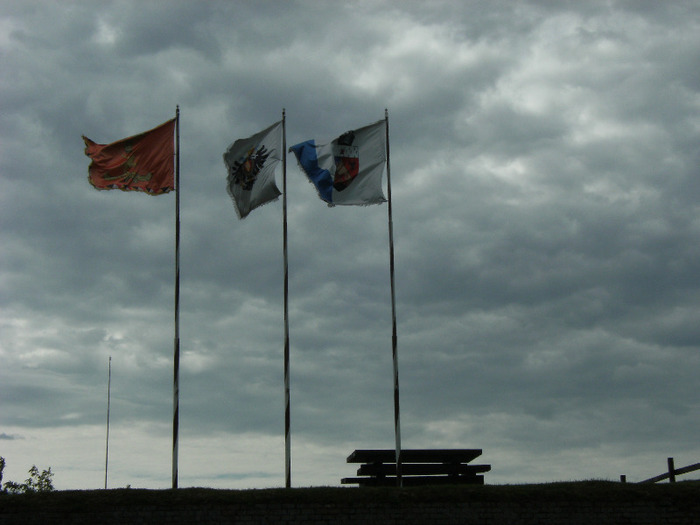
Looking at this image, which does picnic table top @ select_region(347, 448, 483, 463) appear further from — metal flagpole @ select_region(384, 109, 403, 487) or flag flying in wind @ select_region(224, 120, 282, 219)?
flag flying in wind @ select_region(224, 120, 282, 219)

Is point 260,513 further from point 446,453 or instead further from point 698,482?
point 698,482

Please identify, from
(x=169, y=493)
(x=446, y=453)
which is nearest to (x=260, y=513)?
(x=169, y=493)

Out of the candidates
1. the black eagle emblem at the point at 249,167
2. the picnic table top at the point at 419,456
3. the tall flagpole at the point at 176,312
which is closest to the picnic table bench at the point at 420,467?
the picnic table top at the point at 419,456

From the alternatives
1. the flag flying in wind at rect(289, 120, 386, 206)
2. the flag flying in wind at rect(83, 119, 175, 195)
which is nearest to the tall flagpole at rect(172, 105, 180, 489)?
the flag flying in wind at rect(83, 119, 175, 195)

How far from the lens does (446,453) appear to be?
23.7 meters

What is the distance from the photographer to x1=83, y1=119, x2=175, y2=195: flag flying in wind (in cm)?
2441

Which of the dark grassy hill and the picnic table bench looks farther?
the picnic table bench

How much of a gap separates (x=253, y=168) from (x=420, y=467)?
9.89m

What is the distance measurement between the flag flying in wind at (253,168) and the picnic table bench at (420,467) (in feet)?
25.6

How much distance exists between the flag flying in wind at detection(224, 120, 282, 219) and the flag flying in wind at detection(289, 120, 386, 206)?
0.71 metres

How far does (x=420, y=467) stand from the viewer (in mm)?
23656

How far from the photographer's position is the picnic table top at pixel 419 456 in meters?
23.5

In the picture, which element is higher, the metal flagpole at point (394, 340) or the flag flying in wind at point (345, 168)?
the flag flying in wind at point (345, 168)

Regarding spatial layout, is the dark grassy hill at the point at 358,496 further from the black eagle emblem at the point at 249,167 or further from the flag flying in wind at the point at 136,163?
the black eagle emblem at the point at 249,167
